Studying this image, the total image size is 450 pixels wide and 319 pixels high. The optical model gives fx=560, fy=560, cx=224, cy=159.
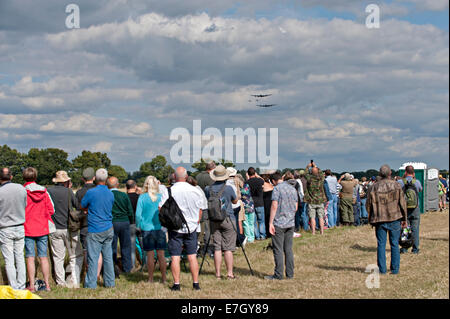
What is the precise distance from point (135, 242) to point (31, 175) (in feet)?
9.02

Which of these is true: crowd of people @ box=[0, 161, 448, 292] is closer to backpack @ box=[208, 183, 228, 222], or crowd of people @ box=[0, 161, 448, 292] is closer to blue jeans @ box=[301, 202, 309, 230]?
backpack @ box=[208, 183, 228, 222]

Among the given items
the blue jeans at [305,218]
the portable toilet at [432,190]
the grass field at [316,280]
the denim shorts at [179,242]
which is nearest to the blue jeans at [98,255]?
the grass field at [316,280]

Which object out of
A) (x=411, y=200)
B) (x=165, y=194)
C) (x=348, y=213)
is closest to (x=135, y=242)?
(x=165, y=194)

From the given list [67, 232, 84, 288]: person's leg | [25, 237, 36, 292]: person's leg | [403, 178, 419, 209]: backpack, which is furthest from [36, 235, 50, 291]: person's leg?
[403, 178, 419, 209]: backpack

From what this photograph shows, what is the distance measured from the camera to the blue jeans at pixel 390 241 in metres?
10.8

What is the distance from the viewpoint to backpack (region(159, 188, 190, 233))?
30.3 ft

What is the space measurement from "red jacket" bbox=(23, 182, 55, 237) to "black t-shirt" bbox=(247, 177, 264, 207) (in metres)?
7.01

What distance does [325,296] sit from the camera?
363 inches

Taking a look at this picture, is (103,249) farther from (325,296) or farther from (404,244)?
(404,244)

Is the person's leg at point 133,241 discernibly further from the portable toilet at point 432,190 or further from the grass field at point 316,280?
the portable toilet at point 432,190

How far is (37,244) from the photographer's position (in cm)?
970
